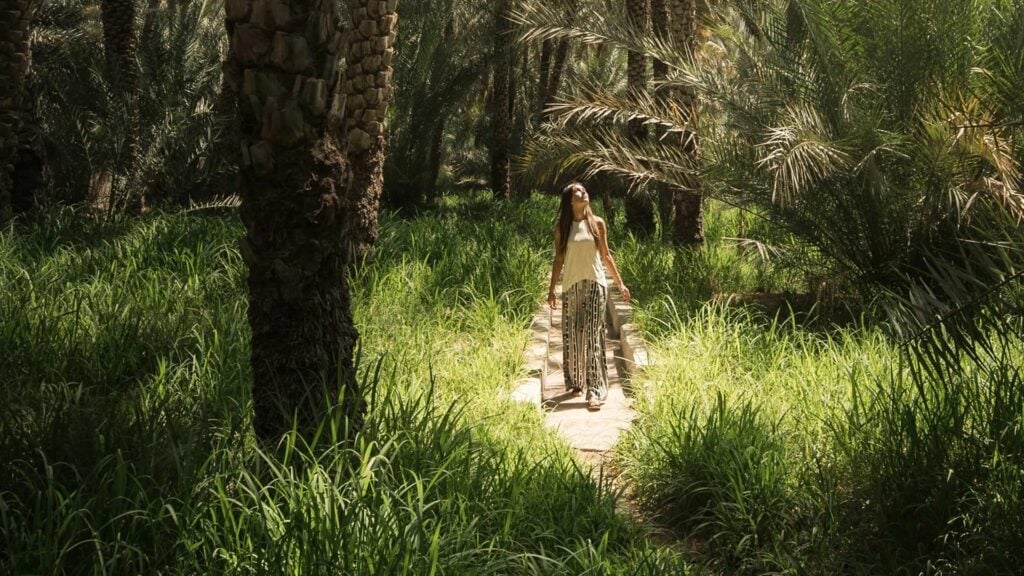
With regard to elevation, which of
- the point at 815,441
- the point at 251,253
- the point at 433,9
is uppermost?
the point at 433,9

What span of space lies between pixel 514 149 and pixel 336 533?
19.3 m

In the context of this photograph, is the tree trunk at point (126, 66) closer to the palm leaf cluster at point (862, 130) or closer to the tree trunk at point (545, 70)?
the palm leaf cluster at point (862, 130)

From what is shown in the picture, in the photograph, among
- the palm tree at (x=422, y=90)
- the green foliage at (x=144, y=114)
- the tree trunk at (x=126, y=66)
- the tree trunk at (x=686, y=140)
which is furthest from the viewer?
the palm tree at (x=422, y=90)

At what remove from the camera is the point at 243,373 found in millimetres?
5082

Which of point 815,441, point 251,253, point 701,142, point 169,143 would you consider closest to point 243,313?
point 251,253

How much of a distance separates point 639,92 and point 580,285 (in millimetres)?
4902

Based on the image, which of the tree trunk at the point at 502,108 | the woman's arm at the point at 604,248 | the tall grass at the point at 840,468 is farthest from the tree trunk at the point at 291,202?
the tree trunk at the point at 502,108

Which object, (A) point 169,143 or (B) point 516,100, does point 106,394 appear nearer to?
(A) point 169,143

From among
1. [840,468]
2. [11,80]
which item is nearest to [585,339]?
[840,468]

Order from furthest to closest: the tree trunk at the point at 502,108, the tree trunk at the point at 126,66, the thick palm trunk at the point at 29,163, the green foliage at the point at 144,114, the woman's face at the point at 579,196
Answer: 1. the tree trunk at the point at 502,108
2. the green foliage at the point at 144,114
3. the tree trunk at the point at 126,66
4. the thick palm trunk at the point at 29,163
5. the woman's face at the point at 579,196

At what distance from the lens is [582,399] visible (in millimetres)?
7375

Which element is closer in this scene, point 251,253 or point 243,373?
point 251,253

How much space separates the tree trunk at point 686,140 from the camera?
1072 cm

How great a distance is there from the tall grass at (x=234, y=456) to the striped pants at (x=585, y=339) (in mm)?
430
